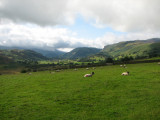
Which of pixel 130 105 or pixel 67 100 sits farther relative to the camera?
pixel 67 100

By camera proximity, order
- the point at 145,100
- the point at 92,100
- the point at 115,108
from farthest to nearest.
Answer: the point at 92,100
the point at 145,100
the point at 115,108

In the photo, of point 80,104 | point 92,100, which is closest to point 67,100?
point 80,104

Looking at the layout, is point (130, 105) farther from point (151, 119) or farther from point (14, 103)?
point (14, 103)

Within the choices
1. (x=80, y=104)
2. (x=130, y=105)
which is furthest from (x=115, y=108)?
(x=80, y=104)

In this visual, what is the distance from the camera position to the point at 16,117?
995cm

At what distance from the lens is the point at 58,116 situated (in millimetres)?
9719

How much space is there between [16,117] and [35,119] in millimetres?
1814

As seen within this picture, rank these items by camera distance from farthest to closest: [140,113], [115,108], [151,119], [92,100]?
[92,100], [115,108], [140,113], [151,119]

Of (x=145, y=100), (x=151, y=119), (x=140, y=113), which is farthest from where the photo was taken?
(x=145, y=100)

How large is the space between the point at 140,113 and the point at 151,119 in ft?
3.00

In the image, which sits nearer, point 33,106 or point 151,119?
point 151,119

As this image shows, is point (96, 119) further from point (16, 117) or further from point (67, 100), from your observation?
point (16, 117)

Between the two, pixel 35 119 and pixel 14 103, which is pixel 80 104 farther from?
pixel 14 103

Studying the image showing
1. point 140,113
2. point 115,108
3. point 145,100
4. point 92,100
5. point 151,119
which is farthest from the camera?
point 92,100
